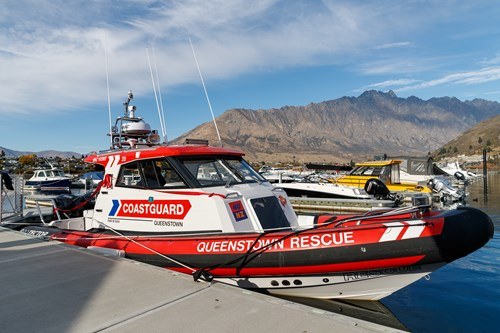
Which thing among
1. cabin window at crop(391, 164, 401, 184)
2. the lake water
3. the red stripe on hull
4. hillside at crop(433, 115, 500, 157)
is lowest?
the lake water

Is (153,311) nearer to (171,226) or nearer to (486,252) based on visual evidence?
(171,226)

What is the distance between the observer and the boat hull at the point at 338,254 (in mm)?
4207

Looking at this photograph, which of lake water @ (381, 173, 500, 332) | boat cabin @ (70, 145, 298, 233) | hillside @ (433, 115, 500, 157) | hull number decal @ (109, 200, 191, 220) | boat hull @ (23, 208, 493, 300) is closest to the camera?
boat hull @ (23, 208, 493, 300)

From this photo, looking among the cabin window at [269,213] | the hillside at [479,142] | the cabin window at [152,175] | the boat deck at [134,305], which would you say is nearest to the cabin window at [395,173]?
the cabin window at [269,213]

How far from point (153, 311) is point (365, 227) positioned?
106 inches

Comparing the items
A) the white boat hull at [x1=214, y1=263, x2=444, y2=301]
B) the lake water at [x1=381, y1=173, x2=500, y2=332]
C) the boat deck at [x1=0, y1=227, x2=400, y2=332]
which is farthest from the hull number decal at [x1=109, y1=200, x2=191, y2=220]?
the lake water at [x1=381, y1=173, x2=500, y2=332]

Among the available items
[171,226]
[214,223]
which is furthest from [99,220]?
[214,223]

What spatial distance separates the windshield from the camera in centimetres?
600

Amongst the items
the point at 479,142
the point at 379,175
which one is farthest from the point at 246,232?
the point at 479,142

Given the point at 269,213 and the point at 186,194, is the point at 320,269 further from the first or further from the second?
the point at 186,194

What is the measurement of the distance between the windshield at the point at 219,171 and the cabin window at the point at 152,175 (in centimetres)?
28

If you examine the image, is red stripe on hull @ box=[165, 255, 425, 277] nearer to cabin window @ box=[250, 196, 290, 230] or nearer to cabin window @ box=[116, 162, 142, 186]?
cabin window @ box=[250, 196, 290, 230]

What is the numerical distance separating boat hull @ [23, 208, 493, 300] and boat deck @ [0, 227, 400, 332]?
0.53 meters

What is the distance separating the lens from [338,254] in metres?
4.43
